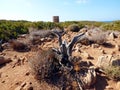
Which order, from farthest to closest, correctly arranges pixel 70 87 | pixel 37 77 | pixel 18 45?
pixel 18 45 → pixel 37 77 → pixel 70 87

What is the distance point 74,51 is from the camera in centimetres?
908

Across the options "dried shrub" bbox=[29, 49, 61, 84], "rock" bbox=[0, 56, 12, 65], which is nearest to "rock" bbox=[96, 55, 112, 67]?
"dried shrub" bbox=[29, 49, 61, 84]

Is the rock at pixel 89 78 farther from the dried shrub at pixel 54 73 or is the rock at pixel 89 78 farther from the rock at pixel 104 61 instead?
the rock at pixel 104 61

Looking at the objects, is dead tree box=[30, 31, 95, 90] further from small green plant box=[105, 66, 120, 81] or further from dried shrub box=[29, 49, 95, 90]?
small green plant box=[105, 66, 120, 81]

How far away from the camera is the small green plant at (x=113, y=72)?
21.1ft

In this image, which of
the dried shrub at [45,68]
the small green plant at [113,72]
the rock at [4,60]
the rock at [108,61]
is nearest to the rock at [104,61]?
the rock at [108,61]

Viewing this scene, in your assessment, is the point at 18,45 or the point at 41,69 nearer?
the point at 41,69

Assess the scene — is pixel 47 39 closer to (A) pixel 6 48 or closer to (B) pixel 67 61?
(A) pixel 6 48

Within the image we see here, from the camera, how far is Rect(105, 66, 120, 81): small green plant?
6.42 meters

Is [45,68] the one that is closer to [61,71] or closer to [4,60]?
[61,71]

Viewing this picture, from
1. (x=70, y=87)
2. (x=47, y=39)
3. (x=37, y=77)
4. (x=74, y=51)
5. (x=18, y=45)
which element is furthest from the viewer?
(x=47, y=39)

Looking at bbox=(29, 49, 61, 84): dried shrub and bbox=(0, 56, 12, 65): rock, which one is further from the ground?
bbox=(29, 49, 61, 84): dried shrub

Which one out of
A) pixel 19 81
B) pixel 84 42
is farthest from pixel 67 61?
pixel 84 42

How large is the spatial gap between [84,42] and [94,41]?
19.4 inches
